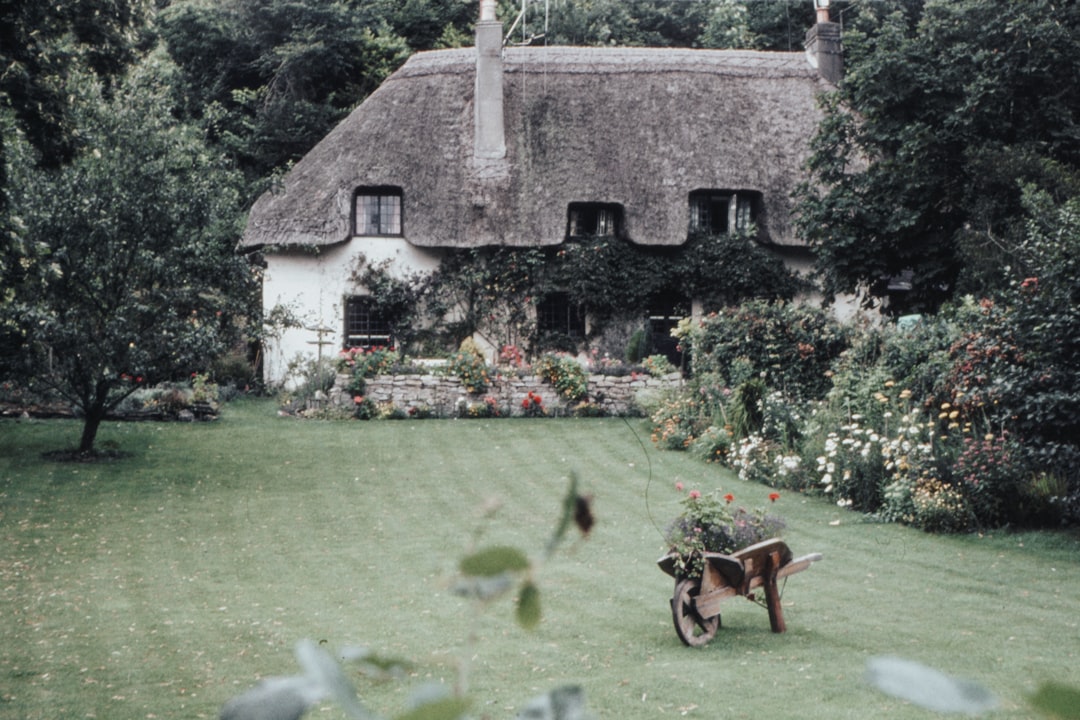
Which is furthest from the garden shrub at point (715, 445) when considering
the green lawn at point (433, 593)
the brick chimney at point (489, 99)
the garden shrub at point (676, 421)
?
the brick chimney at point (489, 99)

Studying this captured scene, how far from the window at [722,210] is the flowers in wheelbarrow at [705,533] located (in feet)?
52.7

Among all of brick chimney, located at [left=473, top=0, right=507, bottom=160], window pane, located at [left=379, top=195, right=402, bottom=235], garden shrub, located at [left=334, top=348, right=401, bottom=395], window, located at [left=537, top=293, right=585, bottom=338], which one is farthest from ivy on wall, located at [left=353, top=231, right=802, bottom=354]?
garden shrub, located at [left=334, top=348, right=401, bottom=395]

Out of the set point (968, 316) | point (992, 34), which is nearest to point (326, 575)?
point (968, 316)

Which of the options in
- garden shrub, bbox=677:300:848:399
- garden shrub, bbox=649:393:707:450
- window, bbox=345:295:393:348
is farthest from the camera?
window, bbox=345:295:393:348

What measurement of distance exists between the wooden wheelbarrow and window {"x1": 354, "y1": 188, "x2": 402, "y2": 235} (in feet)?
54.3

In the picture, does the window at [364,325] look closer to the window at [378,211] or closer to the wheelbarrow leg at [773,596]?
the window at [378,211]

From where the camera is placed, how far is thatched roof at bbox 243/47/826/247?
2261 centimetres

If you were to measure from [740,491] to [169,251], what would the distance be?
742 centimetres

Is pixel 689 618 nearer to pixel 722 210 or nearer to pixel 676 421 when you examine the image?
pixel 676 421

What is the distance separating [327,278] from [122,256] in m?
9.09

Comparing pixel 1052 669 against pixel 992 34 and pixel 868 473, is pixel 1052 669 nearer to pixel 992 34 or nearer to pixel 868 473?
pixel 868 473

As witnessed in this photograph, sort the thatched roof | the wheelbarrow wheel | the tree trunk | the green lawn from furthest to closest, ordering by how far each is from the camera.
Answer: the thatched roof < the tree trunk < the wheelbarrow wheel < the green lawn

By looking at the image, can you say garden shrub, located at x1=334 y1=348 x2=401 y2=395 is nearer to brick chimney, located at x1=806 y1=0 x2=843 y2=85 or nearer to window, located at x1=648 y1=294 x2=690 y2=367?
window, located at x1=648 y1=294 x2=690 y2=367

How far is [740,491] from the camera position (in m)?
12.7
